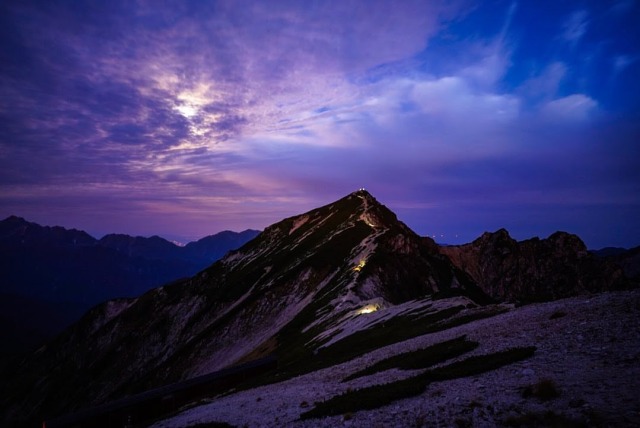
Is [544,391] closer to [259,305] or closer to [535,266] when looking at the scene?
[259,305]

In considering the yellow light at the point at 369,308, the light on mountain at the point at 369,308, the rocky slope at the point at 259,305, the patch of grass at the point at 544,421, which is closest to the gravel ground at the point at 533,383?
the patch of grass at the point at 544,421

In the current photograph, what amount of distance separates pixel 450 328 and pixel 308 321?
51.7 m

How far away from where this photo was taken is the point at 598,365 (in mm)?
13836

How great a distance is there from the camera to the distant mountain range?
2080 inches

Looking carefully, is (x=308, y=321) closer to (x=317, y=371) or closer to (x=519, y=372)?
(x=317, y=371)

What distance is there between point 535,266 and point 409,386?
618 feet

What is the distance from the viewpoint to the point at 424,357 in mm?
22078

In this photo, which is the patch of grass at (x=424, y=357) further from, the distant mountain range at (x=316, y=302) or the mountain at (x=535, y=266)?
the mountain at (x=535, y=266)

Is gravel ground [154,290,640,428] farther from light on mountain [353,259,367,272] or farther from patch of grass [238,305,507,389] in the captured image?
light on mountain [353,259,367,272]

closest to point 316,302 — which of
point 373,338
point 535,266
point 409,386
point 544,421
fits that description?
point 373,338

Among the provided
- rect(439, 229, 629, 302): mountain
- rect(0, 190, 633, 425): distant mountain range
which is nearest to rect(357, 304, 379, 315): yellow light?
rect(0, 190, 633, 425): distant mountain range

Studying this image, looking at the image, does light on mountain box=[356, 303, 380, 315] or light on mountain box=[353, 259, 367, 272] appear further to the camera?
light on mountain box=[353, 259, 367, 272]

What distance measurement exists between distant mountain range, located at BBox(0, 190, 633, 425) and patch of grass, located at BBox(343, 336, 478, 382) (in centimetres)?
77

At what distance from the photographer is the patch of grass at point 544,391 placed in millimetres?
11758
